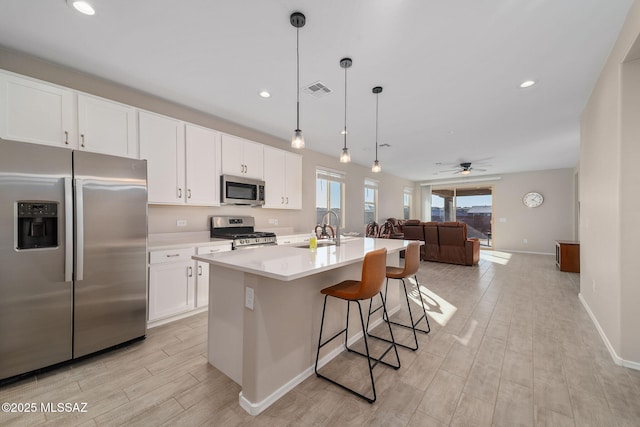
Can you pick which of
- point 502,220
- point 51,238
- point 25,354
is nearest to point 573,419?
point 25,354

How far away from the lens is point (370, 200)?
25.1 ft

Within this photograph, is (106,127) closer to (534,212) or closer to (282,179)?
(282,179)

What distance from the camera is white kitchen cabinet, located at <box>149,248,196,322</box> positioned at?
2.71 m

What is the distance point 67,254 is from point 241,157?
237cm

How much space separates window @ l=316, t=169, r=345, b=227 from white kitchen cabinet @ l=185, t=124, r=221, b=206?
2590mm

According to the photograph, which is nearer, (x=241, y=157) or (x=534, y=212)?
(x=241, y=157)

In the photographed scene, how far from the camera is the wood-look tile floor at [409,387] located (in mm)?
1530

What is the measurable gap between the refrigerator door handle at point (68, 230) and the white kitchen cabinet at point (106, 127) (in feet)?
2.34

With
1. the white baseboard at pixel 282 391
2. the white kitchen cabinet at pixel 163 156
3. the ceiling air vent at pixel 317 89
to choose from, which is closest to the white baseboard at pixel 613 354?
the white baseboard at pixel 282 391

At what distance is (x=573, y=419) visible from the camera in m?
1.52

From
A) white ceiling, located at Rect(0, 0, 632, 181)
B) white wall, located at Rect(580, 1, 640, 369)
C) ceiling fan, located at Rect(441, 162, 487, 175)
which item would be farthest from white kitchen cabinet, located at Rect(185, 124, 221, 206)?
ceiling fan, located at Rect(441, 162, 487, 175)

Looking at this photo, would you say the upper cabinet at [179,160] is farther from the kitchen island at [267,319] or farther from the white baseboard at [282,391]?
the white baseboard at [282,391]

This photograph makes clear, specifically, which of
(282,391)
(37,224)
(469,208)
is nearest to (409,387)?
(282,391)

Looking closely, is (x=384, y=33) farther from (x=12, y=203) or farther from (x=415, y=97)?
(x=12, y=203)
